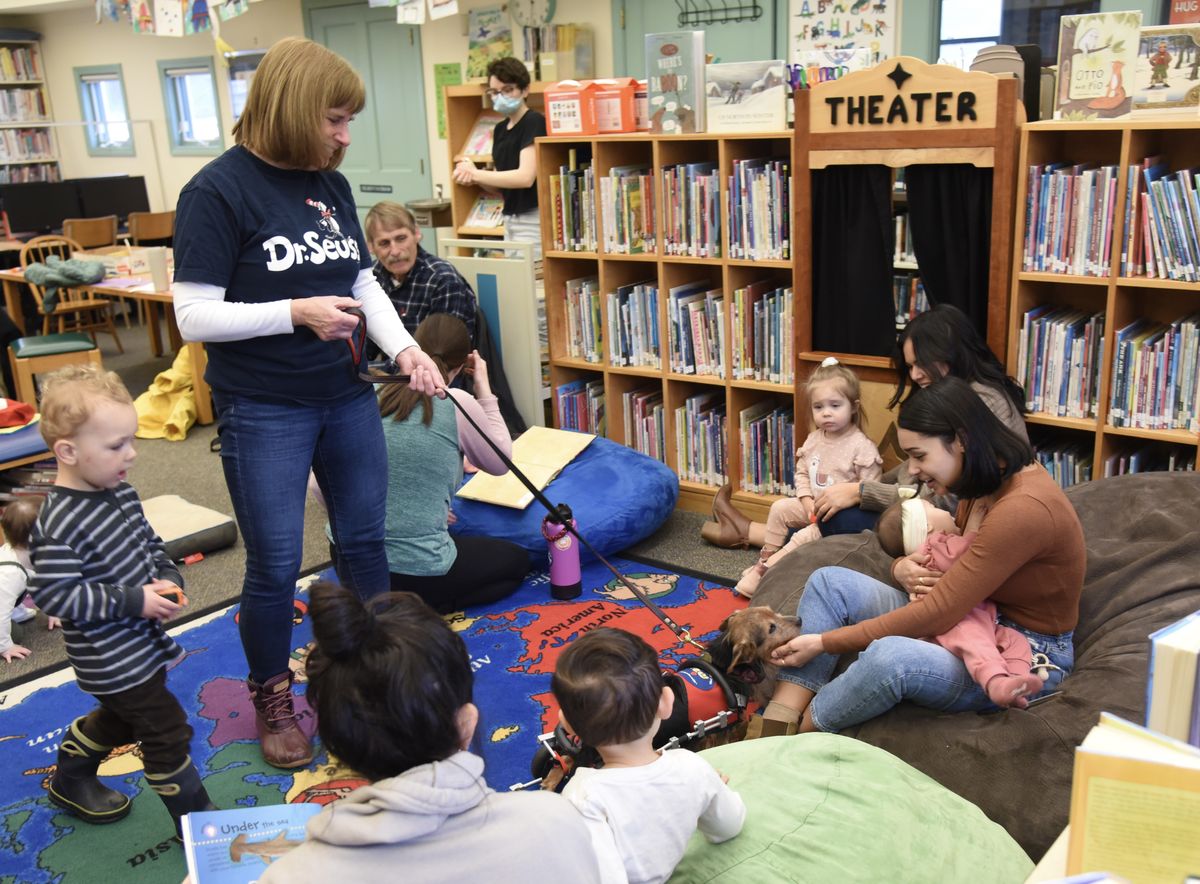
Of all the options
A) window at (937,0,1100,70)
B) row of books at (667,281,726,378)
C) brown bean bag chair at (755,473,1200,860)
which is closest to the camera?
brown bean bag chair at (755,473,1200,860)

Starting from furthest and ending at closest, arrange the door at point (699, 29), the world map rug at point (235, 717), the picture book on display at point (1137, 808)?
the door at point (699, 29)
the world map rug at point (235, 717)
the picture book on display at point (1137, 808)

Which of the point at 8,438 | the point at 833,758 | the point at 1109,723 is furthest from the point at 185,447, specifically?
the point at 1109,723

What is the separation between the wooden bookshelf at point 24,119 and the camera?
10.0 m

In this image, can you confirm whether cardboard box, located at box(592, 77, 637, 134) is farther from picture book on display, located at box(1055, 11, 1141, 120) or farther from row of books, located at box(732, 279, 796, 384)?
picture book on display, located at box(1055, 11, 1141, 120)

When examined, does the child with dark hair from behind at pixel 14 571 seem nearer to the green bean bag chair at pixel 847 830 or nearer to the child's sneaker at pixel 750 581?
the child's sneaker at pixel 750 581

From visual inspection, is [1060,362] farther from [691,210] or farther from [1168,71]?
[691,210]

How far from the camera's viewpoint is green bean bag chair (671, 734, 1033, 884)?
1.67 m

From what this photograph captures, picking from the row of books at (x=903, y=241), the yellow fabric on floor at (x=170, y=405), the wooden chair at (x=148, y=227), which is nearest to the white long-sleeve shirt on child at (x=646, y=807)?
the row of books at (x=903, y=241)

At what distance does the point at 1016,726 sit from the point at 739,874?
2.26 feet

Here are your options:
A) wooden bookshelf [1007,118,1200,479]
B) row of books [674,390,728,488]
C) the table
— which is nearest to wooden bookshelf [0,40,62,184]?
the table

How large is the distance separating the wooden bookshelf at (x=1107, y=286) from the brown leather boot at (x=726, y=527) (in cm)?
95

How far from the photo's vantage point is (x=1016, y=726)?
2045mm

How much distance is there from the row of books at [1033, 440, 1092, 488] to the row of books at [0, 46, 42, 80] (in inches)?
396

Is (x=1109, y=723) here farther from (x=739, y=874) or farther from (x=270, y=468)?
(x=270, y=468)
